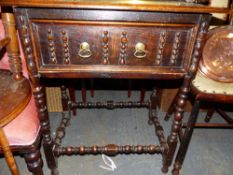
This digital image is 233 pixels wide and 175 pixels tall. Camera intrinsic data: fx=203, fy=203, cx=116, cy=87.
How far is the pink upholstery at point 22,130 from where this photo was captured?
2.55 feet

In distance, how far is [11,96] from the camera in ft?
2.65

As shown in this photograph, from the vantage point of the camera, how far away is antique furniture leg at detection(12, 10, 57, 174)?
2.32 ft

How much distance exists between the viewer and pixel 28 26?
0.71 metres

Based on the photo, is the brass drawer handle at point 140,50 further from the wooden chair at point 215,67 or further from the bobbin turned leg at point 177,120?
the wooden chair at point 215,67

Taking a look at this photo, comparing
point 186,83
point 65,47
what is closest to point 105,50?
point 65,47

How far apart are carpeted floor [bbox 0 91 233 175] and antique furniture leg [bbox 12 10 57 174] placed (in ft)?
0.87

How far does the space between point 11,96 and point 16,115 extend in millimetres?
106

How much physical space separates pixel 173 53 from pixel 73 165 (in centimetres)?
92

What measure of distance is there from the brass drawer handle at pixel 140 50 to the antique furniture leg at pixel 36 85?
390 mm

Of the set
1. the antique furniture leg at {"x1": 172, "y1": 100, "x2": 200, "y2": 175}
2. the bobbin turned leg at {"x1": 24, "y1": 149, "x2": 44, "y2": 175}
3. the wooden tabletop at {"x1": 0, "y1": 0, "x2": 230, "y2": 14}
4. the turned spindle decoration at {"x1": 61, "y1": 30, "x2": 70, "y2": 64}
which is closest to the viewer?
the wooden tabletop at {"x1": 0, "y1": 0, "x2": 230, "y2": 14}

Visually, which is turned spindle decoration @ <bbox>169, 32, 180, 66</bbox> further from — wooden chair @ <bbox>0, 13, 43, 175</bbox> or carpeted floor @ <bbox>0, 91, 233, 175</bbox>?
carpeted floor @ <bbox>0, 91, 233, 175</bbox>

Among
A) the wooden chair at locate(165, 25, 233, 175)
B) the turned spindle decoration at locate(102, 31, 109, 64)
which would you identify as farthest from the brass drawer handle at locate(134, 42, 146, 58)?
the wooden chair at locate(165, 25, 233, 175)

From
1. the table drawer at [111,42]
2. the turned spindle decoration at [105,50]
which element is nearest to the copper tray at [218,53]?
the table drawer at [111,42]

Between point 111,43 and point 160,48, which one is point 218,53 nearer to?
point 160,48
